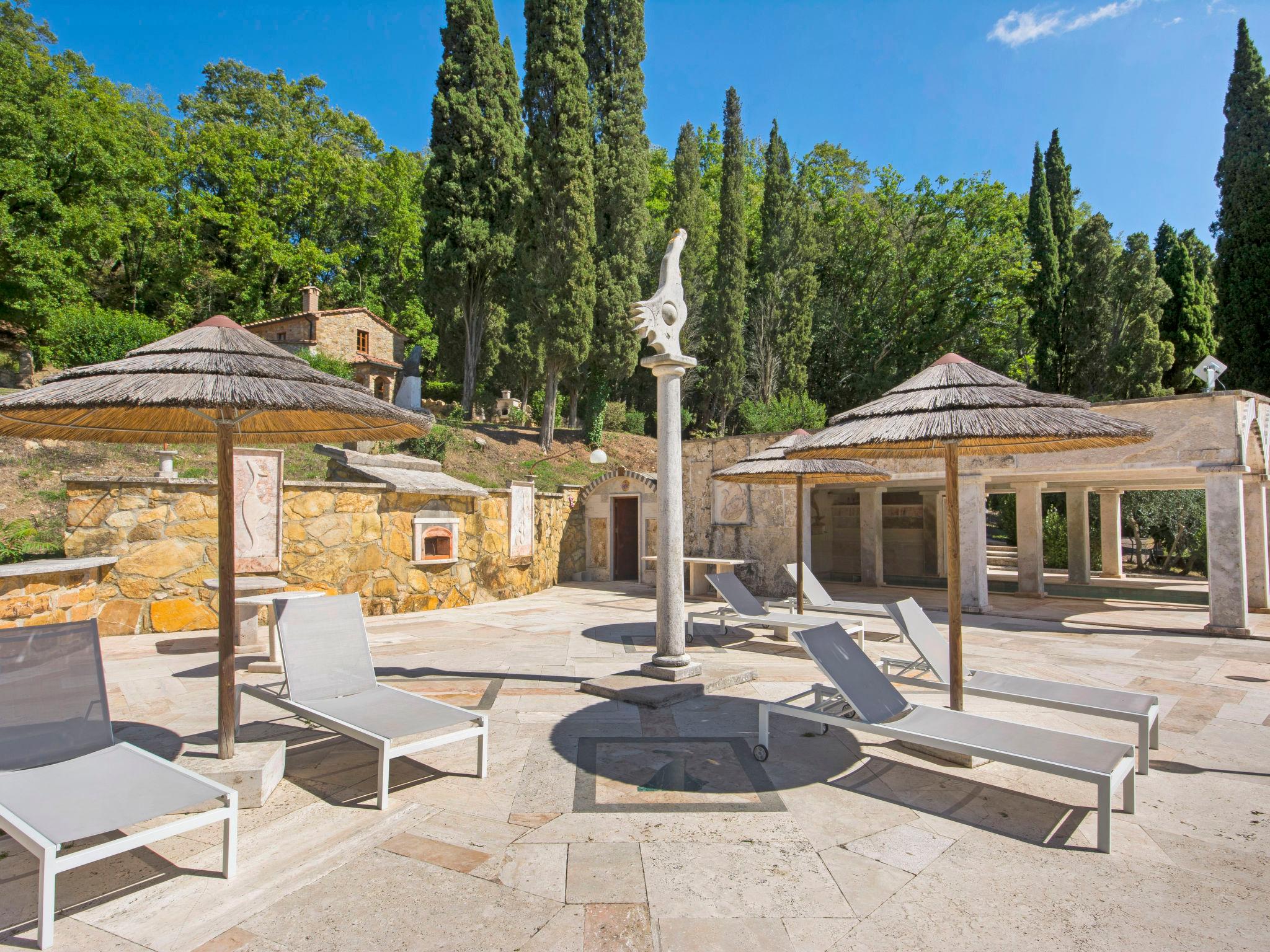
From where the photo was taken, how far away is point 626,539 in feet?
55.0

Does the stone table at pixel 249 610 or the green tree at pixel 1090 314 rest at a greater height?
the green tree at pixel 1090 314

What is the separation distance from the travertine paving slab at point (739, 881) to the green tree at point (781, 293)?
22457 mm

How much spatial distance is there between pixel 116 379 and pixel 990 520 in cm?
3169

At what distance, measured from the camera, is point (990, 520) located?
29.6 m

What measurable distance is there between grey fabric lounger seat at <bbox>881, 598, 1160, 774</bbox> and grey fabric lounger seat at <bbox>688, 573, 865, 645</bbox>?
202cm

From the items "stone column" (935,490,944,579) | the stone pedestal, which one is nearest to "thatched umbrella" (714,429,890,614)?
the stone pedestal

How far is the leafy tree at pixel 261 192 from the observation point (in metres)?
30.1

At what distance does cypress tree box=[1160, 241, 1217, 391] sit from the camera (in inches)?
969

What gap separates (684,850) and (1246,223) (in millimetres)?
25668

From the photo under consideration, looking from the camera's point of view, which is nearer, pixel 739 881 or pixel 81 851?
pixel 81 851

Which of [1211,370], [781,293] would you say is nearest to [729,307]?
[781,293]

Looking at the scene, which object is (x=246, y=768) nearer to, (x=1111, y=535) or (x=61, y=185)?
(x=1111, y=535)

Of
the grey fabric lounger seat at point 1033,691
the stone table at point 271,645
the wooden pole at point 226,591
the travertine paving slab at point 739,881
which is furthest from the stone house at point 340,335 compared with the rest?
the travertine paving slab at point 739,881

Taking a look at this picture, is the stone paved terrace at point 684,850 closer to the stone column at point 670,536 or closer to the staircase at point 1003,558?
the stone column at point 670,536
